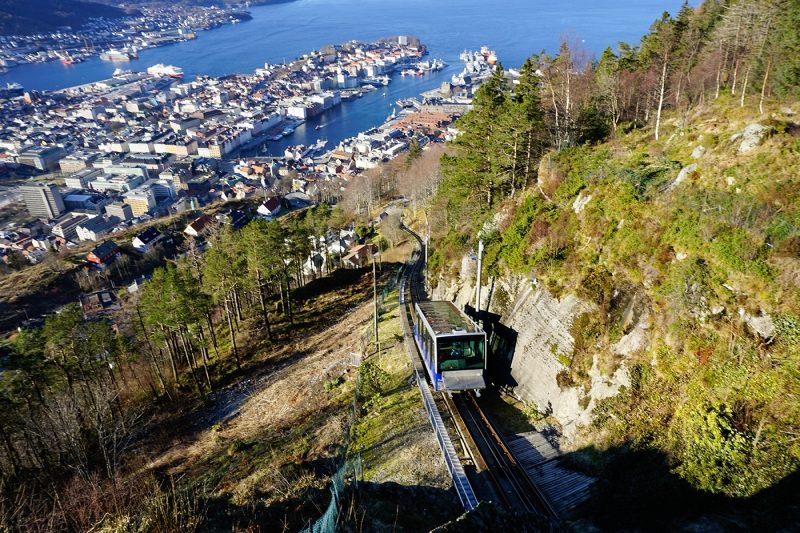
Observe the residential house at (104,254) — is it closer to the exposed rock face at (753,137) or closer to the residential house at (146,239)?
the residential house at (146,239)

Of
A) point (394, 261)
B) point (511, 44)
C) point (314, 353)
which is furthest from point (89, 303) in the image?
point (511, 44)

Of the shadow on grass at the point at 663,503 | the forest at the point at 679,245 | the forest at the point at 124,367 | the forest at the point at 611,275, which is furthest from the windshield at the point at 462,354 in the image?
the forest at the point at 124,367

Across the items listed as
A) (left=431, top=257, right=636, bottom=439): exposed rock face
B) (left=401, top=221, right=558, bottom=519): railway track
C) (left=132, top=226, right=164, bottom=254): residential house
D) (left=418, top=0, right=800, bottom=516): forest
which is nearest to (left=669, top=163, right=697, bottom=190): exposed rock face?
(left=418, top=0, right=800, bottom=516): forest

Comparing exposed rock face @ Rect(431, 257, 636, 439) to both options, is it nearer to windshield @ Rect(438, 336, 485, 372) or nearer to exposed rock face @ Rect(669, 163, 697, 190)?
windshield @ Rect(438, 336, 485, 372)

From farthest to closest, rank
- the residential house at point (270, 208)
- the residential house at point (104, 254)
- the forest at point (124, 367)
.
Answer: the residential house at point (270, 208) < the residential house at point (104, 254) < the forest at point (124, 367)

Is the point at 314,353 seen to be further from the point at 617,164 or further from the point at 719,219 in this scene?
the point at 719,219

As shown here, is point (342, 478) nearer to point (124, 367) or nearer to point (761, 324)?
point (761, 324)
